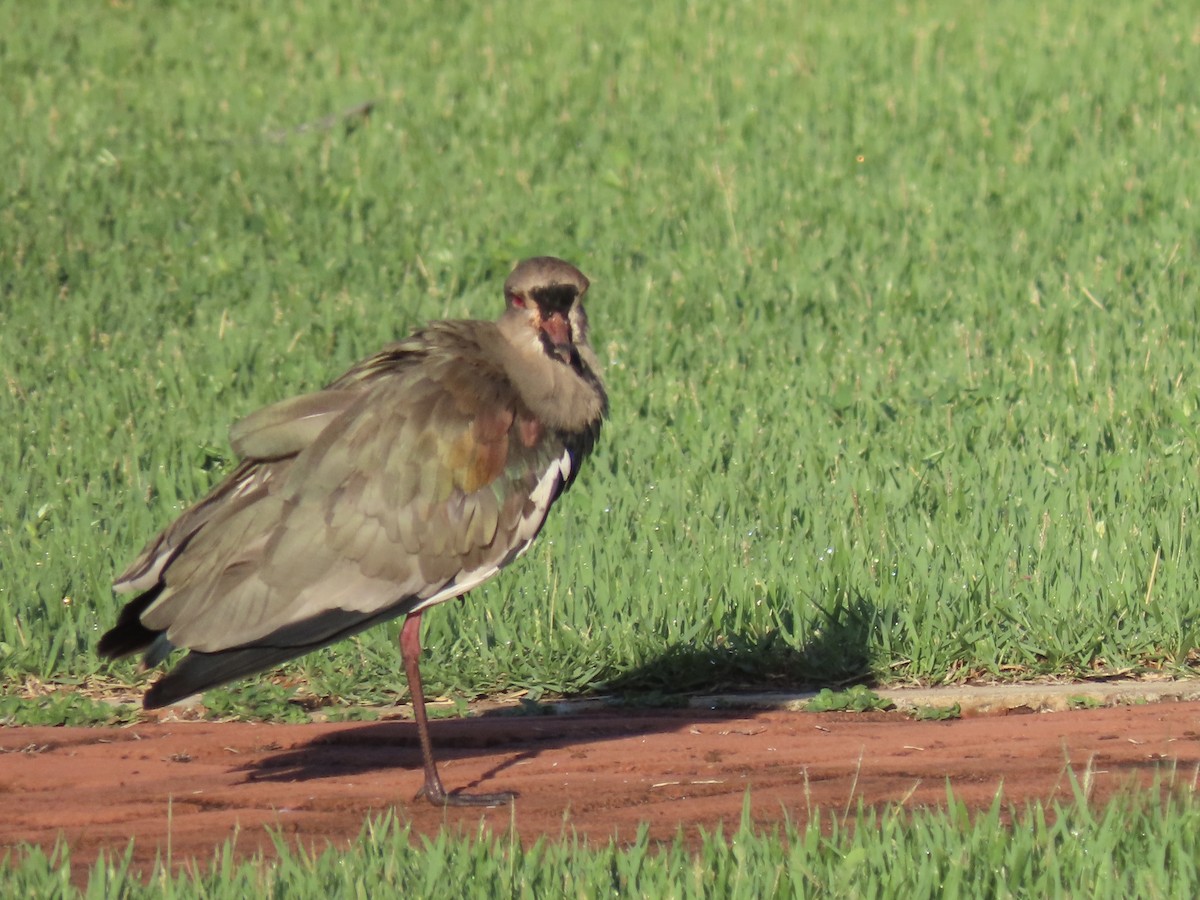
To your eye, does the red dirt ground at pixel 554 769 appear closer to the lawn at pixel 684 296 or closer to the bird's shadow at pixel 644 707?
the bird's shadow at pixel 644 707

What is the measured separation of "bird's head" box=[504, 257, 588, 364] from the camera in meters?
5.66

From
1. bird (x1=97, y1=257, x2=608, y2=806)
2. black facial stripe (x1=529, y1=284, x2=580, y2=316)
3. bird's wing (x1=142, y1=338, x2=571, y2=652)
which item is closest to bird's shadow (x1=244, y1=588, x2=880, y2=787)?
bird (x1=97, y1=257, x2=608, y2=806)

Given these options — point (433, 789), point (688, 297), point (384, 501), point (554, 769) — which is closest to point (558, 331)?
point (384, 501)

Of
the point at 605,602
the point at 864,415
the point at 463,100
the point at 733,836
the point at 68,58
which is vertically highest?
the point at 68,58

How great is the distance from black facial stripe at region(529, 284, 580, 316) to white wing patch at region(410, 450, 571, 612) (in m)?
0.46

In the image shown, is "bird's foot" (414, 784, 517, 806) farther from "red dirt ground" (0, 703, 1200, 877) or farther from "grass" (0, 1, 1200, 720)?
"grass" (0, 1, 1200, 720)

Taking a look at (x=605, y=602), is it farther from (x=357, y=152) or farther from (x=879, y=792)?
(x=357, y=152)

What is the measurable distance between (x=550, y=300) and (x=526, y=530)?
73cm

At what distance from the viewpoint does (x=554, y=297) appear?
569 cm

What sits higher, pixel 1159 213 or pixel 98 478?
pixel 1159 213

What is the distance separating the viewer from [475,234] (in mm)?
11430

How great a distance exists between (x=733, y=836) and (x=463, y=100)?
1023 cm

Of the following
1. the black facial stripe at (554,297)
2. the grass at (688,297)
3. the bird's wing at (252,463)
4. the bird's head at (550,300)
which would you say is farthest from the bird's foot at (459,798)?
the black facial stripe at (554,297)

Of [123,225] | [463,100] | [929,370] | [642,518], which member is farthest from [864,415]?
[463,100]
